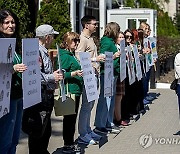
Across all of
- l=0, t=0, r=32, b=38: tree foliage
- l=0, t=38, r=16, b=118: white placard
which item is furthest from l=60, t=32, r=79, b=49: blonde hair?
l=0, t=0, r=32, b=38: tree foliage

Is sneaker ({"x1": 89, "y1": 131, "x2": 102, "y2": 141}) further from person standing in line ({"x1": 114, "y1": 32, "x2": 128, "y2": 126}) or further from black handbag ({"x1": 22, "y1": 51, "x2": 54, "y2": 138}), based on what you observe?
black handbag ({"x1": 22, "y1": 51, "x2": 54, "y2": 138})

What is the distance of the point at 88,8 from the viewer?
1117 inches

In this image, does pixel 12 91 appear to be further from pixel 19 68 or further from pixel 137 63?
pixel 137 63

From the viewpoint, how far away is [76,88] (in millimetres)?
7133

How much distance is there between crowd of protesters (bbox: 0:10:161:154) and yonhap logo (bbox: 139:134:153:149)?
1.91 feet

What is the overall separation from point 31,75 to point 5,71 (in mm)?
635

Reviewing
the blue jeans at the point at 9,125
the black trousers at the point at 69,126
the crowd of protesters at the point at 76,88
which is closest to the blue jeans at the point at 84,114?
the crowd of protesters at the point at 76,88

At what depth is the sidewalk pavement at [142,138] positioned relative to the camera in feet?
25.0

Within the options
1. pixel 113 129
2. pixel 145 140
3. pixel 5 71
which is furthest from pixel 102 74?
pixel 5 71

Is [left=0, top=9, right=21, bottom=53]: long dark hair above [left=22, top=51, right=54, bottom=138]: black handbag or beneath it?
above

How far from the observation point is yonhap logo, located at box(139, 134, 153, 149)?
797 cm

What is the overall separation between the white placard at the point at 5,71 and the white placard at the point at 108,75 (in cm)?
339

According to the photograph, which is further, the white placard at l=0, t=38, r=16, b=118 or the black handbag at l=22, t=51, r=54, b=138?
the black handbag at l=22, t=51, r=54, b=138

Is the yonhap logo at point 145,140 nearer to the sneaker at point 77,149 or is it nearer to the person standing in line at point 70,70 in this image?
the sneaker at point 77,149
